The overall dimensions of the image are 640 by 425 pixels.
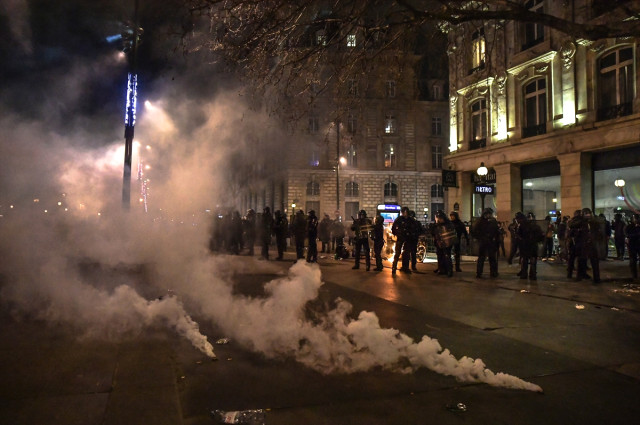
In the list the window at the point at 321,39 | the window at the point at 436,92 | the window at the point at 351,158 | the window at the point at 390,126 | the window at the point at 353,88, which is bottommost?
the window at the point at 353,88

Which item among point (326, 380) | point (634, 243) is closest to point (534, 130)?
point (634, 243)

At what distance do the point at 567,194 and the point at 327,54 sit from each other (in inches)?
505

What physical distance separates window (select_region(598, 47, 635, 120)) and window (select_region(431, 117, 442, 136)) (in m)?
28.4

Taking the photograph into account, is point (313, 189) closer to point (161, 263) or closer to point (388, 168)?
point (388, 168)

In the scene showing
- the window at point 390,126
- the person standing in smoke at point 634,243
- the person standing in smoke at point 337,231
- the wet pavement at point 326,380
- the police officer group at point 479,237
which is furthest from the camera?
the window at point 390,126

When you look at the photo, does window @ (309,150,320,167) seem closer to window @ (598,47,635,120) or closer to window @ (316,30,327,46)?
window @ (598,47,635,120)

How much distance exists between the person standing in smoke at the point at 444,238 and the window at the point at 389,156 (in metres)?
32.7

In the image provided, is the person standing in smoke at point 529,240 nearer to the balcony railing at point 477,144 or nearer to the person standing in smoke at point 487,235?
the person standing in smoke at point 487,235

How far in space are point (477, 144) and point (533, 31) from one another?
5.27 metres

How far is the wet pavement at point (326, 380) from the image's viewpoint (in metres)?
3.09

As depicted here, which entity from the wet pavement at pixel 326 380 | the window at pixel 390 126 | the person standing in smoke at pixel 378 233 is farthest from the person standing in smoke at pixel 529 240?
the window at pixel 390 126

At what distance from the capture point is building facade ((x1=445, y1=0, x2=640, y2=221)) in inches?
607

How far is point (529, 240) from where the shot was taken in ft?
34.2

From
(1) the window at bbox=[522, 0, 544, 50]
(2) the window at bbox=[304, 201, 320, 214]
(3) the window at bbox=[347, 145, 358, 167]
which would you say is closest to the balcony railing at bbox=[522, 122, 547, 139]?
(1) the window at bbox=[522, 0, 544, 50]
